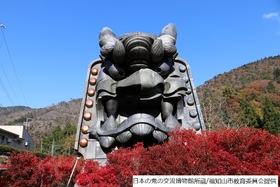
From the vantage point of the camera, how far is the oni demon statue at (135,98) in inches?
284

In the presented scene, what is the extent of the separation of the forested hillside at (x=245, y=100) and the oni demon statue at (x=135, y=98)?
13087 mm

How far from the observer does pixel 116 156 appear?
6.48 m

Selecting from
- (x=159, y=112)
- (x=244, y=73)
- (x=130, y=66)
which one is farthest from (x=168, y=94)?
(x=244, y=73)

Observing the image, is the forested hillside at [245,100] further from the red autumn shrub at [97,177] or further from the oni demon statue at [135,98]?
the red autumn shrub at [97,177]

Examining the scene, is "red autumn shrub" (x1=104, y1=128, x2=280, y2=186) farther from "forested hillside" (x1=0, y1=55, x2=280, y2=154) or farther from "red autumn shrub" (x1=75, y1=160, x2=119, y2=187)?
"forested hillside" (x1=0, y1=55, x2=280, y2=154)

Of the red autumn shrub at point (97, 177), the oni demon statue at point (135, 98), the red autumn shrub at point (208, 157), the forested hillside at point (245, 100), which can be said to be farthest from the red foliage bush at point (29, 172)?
the forested hillside at point (245, 100)

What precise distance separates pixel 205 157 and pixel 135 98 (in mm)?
2631

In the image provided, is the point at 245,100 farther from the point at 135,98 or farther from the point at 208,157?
the point at 208,157

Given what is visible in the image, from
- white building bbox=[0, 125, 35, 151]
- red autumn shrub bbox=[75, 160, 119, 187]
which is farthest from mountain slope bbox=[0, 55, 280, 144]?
white building bbox=[0, 125, 35, 151]

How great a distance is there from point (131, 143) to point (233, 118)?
858 inches

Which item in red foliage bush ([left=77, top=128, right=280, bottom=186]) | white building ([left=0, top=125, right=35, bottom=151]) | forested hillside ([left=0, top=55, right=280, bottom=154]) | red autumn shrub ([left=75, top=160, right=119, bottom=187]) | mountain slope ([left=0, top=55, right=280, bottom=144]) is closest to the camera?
red foliage bush ([left=77, top=128, right=280, bottom=186])

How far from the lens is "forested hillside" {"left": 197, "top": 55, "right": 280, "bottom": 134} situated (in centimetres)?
2641

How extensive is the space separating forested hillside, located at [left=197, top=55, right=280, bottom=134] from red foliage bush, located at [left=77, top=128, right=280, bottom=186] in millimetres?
14439
